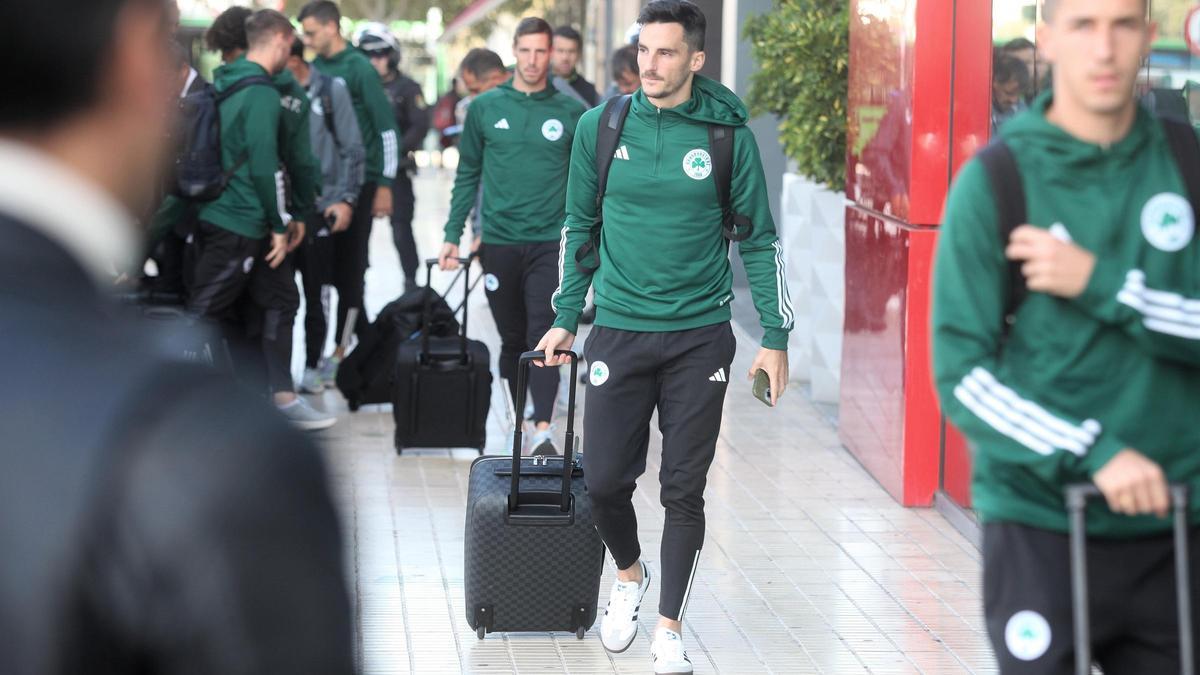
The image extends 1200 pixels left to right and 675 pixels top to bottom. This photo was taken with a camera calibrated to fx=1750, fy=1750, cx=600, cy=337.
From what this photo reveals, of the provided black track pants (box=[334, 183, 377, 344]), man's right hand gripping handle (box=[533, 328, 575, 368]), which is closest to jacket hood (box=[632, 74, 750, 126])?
man's right hand gripping handle (box=[533, 328, 575, 368])

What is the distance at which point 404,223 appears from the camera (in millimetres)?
13297

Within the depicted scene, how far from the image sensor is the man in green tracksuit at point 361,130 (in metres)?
10.7

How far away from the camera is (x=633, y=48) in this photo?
34.6ft

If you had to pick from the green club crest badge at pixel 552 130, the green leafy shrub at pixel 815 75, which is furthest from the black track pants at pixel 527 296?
the green leafy shrub at pixel 815 75

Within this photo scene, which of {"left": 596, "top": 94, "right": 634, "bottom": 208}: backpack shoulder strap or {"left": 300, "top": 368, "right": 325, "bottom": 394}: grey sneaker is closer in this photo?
{"left": 596, "top": 94, "right": 634, "bottom": 208}: backpack shoulder strap

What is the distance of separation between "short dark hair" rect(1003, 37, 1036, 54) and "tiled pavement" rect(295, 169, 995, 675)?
203cm

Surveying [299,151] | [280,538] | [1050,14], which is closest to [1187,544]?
[1050,14]

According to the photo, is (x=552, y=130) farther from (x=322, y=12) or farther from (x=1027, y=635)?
(x=1027, y=635)

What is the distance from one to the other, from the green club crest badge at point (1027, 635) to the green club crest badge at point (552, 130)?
6096 millimetres

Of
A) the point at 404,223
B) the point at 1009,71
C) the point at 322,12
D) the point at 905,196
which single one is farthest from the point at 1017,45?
the point at 404,223

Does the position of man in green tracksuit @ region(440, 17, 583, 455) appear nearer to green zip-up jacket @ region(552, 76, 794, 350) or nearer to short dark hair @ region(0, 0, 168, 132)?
Result: green zip-up jacket @ region(552, 76, 794, 350)

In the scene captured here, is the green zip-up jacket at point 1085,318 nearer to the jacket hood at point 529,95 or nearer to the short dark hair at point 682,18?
the short dark hair at point 682,18

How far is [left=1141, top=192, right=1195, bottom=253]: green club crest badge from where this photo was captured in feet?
9.38

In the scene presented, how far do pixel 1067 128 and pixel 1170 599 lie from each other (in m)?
0.79
